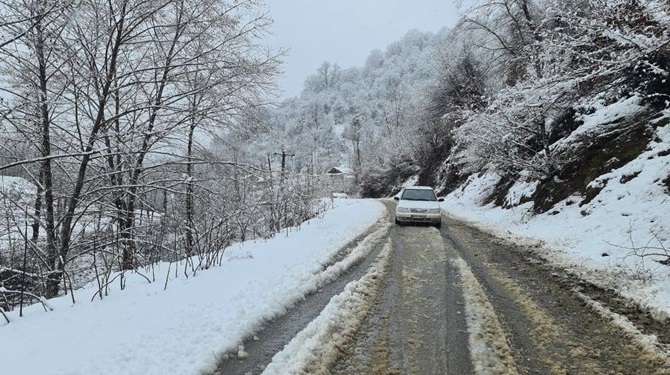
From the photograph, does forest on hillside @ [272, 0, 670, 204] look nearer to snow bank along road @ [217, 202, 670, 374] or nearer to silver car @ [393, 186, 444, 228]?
silver car @ [393, 186, 444, 228]

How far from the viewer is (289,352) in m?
4.17

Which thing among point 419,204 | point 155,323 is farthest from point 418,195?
point 155,323

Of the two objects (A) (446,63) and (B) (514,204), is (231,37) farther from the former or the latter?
(A) (446,63)

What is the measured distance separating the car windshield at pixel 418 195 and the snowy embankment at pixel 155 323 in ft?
32.1

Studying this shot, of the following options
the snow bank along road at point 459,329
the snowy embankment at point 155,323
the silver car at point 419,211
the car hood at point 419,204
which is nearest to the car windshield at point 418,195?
the silver car at point 419,211

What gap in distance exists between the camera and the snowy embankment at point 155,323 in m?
3.77

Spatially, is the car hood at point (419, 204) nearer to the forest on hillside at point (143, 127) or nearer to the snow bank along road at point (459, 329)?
the forest on hillside at point (143, 127)

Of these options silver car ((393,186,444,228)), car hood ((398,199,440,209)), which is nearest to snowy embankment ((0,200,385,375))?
silver car ((393,186,444,228))

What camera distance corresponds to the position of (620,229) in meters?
8.80

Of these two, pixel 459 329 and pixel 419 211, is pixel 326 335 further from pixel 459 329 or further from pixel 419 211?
pixel 419 211

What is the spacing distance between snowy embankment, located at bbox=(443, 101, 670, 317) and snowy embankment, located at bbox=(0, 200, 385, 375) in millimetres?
4609

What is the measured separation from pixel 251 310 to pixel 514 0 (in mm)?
21103

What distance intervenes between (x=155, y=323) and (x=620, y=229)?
8897 millimetres

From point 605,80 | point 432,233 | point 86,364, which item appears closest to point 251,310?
point 86,364
